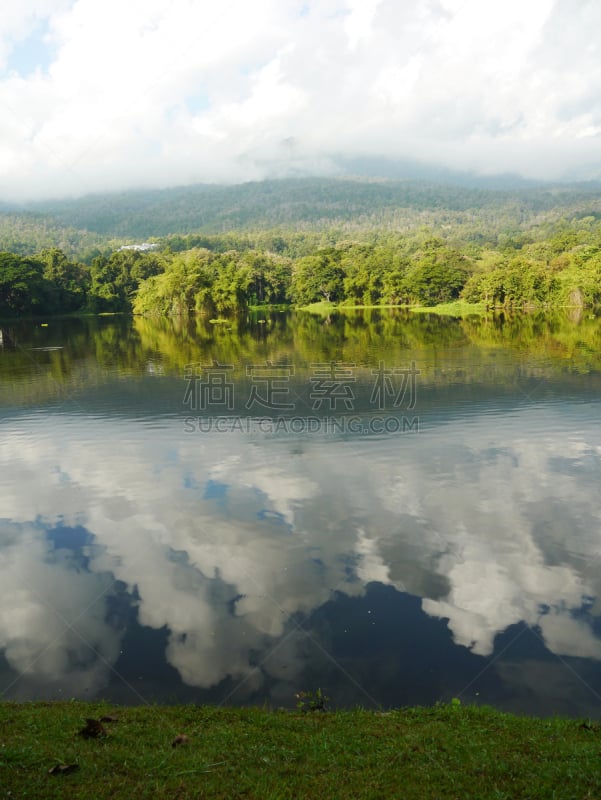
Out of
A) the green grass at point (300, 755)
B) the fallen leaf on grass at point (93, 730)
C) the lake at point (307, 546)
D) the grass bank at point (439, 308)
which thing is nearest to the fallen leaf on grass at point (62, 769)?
the green grass at point (300, 755)

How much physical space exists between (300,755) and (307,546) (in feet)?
24.1

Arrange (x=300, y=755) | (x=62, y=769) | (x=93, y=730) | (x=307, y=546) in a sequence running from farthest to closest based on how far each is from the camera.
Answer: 1. (x=307, y=546)
2. (x=93, y=730)
3. (x=300, y=755)
4. (x=62, y=769)

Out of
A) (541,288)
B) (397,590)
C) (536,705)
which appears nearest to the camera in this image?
(536,705)

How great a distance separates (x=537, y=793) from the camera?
18.8 feet

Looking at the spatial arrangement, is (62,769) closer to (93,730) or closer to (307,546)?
(93,730)

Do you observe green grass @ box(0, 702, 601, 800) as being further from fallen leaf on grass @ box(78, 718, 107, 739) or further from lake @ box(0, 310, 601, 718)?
lake @ box(0, 310, 601, 718)

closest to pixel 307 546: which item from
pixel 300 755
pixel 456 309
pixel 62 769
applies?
pixel 300 755

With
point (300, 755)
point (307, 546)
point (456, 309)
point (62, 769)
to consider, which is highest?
point (62, 769)

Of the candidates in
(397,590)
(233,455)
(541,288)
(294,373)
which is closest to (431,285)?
(541,288)

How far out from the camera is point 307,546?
13914mm

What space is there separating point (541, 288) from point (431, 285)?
22.7m

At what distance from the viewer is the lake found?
376 inches

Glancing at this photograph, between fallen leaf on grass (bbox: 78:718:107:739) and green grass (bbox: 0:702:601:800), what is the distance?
92 millimetres

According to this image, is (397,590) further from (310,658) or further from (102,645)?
(102,645)
